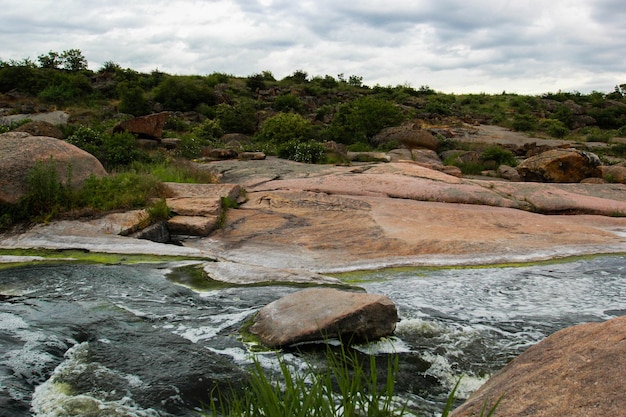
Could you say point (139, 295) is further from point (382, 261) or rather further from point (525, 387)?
point (525, 387)

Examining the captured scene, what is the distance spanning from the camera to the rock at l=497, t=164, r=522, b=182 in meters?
15.2

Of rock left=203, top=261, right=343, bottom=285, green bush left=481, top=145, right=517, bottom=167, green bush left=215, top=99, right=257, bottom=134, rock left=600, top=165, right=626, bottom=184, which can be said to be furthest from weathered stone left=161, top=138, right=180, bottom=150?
rock left=600, top=165, right=626, bottom=184

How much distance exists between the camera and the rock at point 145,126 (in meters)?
15.2

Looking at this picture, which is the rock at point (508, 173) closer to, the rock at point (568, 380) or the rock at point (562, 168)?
the rock at point (562, 168)

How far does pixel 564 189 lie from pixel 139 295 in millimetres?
9285

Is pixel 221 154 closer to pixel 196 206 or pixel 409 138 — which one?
pixel 196 206

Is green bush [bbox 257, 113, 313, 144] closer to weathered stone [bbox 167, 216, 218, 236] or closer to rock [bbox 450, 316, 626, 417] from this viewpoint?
weathered stone [bbox 167, 216, 218, 236]

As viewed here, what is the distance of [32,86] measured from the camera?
102ft

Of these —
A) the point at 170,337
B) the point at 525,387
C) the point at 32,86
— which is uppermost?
the point at 32,86

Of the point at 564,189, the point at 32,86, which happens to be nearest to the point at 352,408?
the point at 564,189

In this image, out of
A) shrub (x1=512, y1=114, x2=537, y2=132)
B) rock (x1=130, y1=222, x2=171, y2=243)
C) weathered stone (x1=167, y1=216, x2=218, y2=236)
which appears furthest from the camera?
shrub (x1=512, y1=114, x2=537, y2=132)

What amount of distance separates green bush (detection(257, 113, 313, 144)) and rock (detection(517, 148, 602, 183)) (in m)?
7.89

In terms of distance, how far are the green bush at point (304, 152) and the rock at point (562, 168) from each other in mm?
5115

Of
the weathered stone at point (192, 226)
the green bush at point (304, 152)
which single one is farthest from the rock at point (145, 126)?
the weathered stone at point (192, 226)
